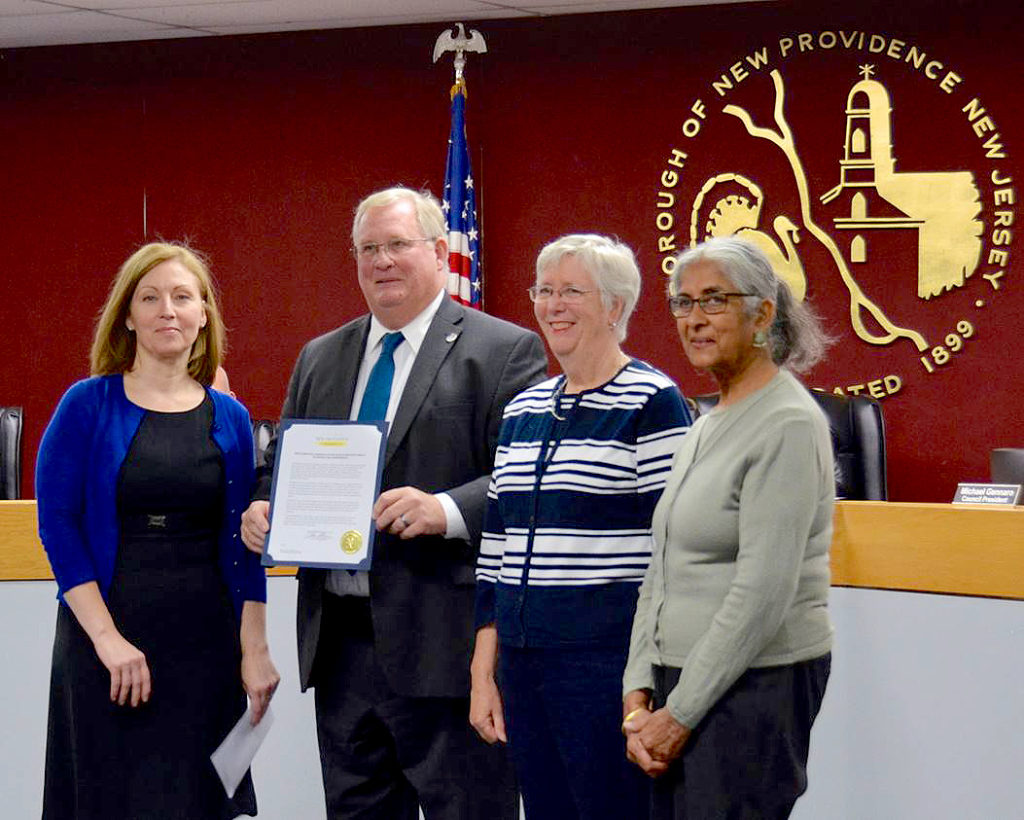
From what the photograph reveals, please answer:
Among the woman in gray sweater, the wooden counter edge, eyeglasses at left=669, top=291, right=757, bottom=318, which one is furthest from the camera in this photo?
the wooden counter edge

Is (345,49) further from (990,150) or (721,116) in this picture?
(990,150)

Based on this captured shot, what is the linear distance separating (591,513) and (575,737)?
0.36 meters

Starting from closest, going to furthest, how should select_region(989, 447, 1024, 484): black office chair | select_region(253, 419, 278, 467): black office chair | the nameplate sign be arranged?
the nameplate sign, select_region(989, 447, 1024, 484): black office chair, select_region(253, 419, 278, 467): black office chair

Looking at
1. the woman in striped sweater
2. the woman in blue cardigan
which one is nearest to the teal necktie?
the woman in blue cardigan

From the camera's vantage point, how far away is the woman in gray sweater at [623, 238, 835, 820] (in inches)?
79.8

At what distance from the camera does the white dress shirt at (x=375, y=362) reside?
8.73ft

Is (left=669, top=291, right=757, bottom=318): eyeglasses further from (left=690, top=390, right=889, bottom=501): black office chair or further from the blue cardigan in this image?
(left=690, top=390, right=889, bottom=501): black office chair

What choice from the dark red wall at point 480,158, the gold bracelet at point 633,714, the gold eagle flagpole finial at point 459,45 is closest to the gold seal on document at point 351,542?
the gold bracelet at point 633,714

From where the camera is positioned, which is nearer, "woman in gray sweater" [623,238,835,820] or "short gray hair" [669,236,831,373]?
"woman in gray sweater" [623,238,835,820]

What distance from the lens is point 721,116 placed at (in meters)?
6.43

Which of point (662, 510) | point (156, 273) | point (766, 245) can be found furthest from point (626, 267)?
point (766, 245)

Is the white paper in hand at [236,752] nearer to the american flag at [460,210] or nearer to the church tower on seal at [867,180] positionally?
the american flag at [460,210]

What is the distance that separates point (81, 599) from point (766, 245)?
14.1 feet

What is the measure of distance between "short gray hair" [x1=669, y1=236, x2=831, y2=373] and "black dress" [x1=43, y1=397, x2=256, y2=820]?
105cm
